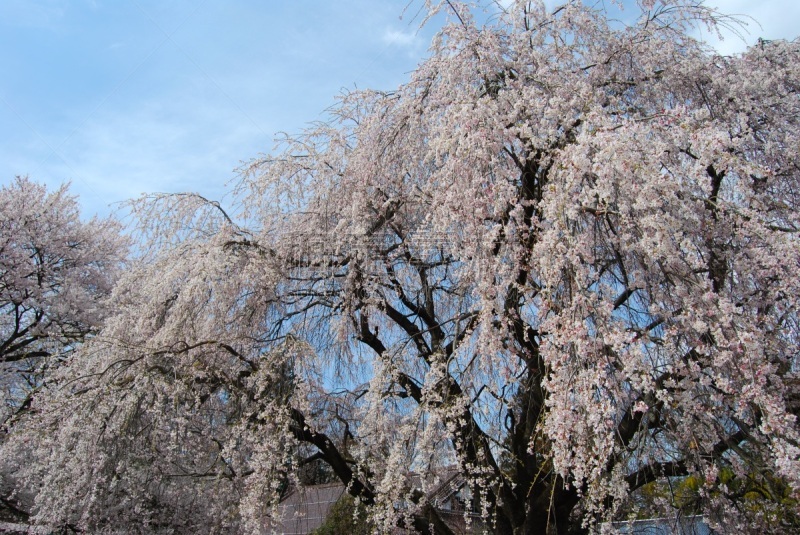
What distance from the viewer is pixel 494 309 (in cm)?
441

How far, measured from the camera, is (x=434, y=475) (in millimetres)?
5430

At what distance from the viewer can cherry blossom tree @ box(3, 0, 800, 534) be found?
3652 mm

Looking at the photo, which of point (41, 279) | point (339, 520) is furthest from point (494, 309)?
point (41, 279)

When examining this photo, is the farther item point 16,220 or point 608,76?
point 16,220

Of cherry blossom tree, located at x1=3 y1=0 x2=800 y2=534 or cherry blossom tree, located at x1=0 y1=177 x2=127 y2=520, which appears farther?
cherry blossom tree, located at x1=0 y1=177 x2=127 y2=520

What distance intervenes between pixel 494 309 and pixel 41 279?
1033 cm

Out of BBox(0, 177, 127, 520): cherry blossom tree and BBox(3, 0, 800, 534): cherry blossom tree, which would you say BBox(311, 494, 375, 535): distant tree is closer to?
BBox(3, 0, 800, 534): cherry blossom tree

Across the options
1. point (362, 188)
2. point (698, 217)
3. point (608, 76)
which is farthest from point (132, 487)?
point (608, 76)

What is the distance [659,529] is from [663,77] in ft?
14.6

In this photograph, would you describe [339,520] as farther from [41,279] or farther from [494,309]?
[494,309]

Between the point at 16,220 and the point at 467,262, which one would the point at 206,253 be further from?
the point at 16,220

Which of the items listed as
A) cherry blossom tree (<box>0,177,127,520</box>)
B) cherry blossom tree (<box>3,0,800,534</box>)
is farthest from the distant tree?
cherry blossom tree (<box>0,177,127,520</box>)

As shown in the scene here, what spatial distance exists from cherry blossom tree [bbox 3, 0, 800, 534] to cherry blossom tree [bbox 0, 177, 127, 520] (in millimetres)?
5089

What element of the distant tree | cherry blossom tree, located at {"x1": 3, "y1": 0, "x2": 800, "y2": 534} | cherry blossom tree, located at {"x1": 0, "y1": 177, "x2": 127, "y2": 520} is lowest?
the distant tree
